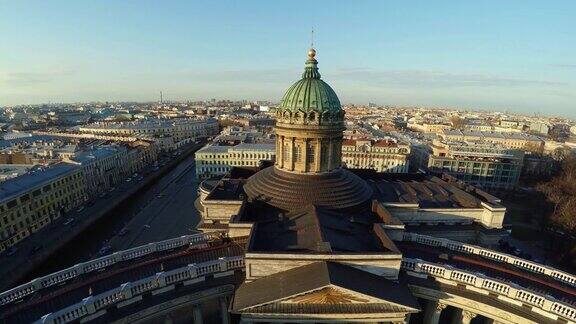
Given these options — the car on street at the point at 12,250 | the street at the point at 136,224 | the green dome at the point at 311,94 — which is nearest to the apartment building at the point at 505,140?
the green dome at the point at 311,94

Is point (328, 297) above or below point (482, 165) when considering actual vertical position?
above

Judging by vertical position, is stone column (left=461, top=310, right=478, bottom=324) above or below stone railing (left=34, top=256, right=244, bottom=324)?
below

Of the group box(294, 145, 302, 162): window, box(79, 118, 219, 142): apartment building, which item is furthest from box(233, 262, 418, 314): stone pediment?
box(79, 118, 219, 142): apartment building

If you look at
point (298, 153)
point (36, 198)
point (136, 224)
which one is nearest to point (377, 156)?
point (298, 153)

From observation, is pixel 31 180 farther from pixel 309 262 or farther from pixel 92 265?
pixel 309 262

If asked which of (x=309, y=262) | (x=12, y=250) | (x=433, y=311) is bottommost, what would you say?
(x=12, y=250)

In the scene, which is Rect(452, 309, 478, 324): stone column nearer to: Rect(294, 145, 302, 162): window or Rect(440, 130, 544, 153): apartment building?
Rect(294, 145, 302, 162): window
